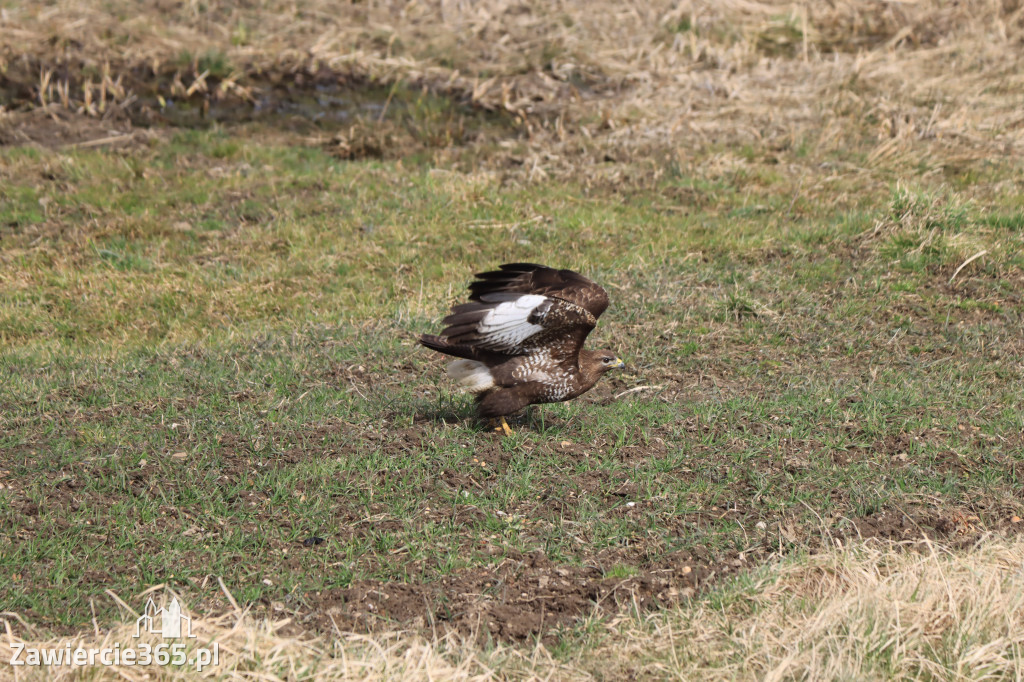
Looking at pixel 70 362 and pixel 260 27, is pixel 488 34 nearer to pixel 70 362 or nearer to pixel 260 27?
pixel 260 27

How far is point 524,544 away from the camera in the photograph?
5020 millimetres

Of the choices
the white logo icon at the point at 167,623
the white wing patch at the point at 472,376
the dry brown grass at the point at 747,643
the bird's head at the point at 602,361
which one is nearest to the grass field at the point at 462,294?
the dry brown grass at the point at 747,643

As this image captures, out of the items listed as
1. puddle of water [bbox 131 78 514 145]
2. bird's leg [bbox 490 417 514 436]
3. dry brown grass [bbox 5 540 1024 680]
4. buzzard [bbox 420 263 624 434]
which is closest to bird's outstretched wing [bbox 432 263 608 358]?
buzzard [bbox 420 263 624 434]

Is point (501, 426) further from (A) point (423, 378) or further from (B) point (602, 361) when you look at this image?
(A) point (423, 378)

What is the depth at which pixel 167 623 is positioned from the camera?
3996 mm

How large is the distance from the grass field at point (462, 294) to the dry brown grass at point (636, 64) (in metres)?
0.07

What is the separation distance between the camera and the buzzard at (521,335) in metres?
5.81

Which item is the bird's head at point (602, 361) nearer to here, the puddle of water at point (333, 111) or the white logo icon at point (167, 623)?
the white logo icon at point (167, 623)

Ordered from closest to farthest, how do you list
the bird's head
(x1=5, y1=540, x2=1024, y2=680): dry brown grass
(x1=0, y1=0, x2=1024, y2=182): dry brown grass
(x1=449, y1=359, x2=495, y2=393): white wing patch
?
1. (x1=5, y1=540, x2=1024, y2=680): dry brown grass
2. (x1=449, y1=359, x2=495, y2=393): white wing patch
3. the bird's head
4. (x1=0, y1=0, x2=1024, y2=182): dry brown grass

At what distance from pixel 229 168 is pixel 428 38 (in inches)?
193

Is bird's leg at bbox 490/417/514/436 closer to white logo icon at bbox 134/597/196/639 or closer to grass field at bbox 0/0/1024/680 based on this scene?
grass field at bbox 0/0/1024/680

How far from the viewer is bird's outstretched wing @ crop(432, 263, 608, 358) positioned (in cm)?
579

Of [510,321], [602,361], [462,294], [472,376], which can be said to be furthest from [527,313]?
[462,294]

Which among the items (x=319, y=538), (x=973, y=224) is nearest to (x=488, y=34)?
(x=973, y=224)
